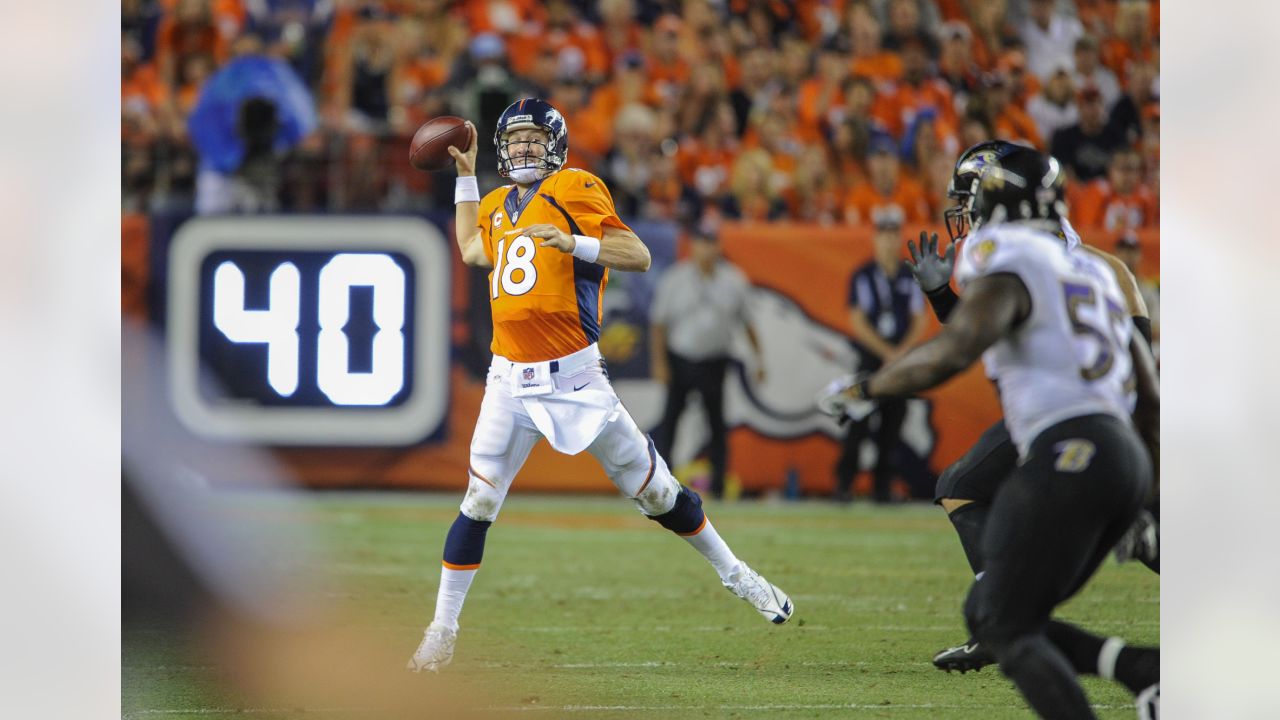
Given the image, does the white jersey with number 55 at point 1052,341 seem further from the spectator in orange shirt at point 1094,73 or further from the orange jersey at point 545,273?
the spectator in orange shirt at point 1094,73

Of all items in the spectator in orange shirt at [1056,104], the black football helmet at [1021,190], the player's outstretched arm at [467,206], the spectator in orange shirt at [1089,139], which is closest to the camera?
the black football helmet at [1021,190]

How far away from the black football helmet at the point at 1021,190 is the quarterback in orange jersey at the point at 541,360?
1.32m

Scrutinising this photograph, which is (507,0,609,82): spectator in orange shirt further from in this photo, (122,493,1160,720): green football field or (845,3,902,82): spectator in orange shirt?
(122,493,1160,720): green football field

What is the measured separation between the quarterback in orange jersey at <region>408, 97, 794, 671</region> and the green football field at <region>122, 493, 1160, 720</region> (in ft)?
1.54

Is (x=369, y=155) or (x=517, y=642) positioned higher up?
(x=369, y=155)

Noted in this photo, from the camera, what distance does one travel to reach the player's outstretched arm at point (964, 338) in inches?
128

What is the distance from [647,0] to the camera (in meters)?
11.1

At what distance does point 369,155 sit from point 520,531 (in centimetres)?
276

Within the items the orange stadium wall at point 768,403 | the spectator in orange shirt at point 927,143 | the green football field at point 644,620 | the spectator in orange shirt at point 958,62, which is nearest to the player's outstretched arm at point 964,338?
the green football field at point 644,620

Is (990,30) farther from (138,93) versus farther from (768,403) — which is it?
(138,93)

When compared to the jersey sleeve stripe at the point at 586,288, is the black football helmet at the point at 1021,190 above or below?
above
